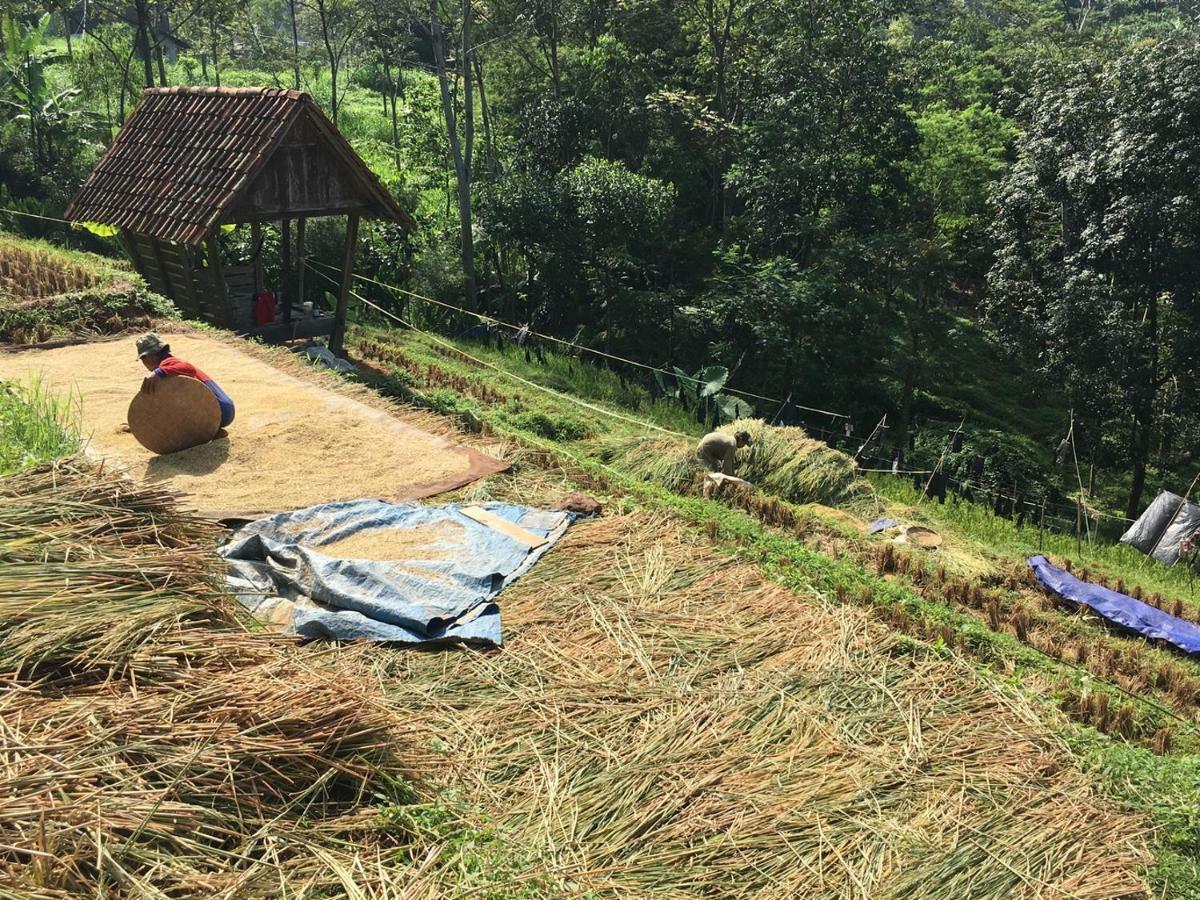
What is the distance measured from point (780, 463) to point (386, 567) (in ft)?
18.1

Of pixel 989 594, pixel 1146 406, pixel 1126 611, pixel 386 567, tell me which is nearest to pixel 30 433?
pixel 386 567

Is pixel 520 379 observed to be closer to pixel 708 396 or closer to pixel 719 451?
pixel 708 396

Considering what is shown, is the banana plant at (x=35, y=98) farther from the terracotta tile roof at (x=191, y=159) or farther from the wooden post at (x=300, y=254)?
the wooden post at (x=300, y=254)

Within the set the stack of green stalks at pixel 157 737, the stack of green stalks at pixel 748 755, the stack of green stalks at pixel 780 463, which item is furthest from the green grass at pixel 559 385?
the stack of green stalks at pixel 157 737

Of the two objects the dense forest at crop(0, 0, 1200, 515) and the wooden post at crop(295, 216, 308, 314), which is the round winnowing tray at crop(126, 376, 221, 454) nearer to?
the wooden post at crop(295, 216, 308, 314)

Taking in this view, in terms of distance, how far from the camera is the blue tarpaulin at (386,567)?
6.62 m

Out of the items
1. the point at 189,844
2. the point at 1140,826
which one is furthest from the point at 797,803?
the point at 189,844

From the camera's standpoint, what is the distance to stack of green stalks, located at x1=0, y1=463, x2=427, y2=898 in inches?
153

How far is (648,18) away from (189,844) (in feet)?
74.9

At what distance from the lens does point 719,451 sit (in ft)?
35.6

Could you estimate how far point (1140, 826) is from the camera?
537cm

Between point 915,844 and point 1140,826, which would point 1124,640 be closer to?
point 1140,826

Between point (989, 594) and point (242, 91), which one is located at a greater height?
point (242, 91)

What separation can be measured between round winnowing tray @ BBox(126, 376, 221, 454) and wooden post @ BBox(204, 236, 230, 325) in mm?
4758
